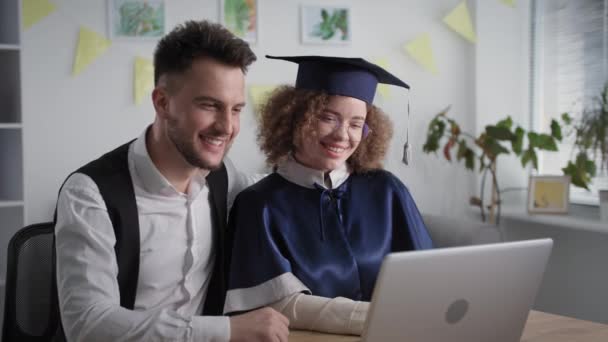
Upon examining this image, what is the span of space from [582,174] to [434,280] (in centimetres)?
255

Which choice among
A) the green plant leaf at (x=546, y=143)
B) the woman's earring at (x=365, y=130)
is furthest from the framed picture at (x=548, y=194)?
the woman's earring at (x=365, y=130)

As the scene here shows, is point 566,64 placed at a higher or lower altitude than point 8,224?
higher

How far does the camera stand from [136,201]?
1.78 metres

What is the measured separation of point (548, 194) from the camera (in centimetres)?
365

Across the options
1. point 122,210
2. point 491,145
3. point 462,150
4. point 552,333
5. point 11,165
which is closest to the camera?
point 552,333

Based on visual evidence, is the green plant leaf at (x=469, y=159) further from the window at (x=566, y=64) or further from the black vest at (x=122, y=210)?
the black vest at (x=122, y=210)

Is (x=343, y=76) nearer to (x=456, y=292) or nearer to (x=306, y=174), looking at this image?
(x=306, y=174)

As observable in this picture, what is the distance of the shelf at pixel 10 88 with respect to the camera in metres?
2.97

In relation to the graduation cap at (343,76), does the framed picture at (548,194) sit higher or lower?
lower

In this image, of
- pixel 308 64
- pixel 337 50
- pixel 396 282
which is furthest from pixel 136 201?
pixel 337 50

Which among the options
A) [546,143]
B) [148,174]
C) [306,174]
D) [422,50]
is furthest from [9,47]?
[546,143]

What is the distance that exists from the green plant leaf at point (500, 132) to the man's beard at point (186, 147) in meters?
2.20

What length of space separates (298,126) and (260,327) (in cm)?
67

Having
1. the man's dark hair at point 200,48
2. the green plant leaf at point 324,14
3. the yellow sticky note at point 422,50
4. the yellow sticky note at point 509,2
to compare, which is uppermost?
the yellow sticky note at point 509,2
